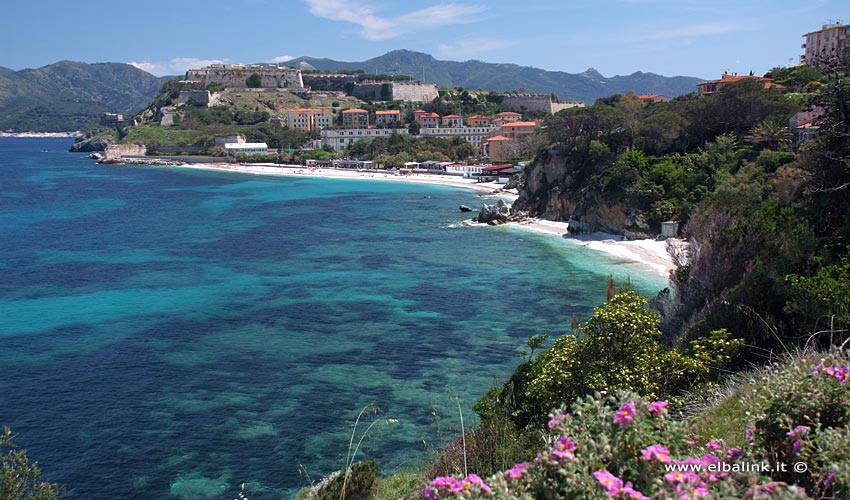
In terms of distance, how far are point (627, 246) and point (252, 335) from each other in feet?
77.4

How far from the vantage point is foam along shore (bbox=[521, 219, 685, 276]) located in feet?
111

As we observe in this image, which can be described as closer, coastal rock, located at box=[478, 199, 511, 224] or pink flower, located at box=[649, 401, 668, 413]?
pink flower, located at box=[649, 401, 668, 413]

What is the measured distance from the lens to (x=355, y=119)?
124m

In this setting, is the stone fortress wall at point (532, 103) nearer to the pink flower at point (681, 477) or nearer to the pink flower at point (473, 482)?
the pink flower at point (473, 482)

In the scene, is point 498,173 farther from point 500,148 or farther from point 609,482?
point 609,482

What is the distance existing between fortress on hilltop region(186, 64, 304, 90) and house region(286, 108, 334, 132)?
25.6m

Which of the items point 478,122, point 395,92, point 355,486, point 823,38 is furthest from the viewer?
point 395,92

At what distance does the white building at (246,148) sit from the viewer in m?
117

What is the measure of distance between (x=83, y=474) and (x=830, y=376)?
13.8 m

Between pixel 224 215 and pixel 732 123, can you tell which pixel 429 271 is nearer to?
pixel 732 123

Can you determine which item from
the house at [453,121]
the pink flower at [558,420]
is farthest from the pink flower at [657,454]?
the house at [453,121]

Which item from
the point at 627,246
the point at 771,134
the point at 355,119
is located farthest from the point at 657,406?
the point at 355,119

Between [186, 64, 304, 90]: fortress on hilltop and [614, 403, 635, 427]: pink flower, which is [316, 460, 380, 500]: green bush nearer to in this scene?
[614, 403, 635, 427]: pink flower

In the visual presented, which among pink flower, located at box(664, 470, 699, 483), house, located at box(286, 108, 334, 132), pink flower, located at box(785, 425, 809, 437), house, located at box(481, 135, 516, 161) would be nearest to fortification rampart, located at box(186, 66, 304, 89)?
house, located at box(286, 108, 334, 132)
